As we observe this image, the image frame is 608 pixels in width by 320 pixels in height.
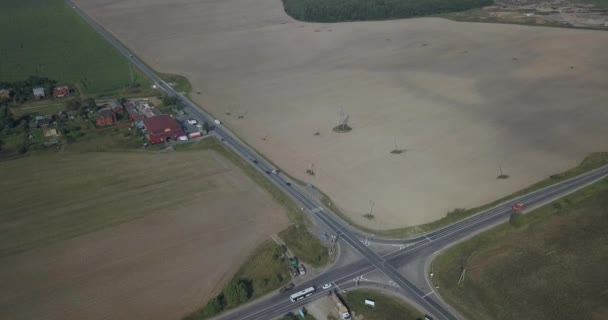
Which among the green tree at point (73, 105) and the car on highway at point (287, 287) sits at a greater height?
the green tree at point (73, 105)

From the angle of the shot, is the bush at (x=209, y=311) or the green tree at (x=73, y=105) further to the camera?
the green tree at (x=73, y=105)

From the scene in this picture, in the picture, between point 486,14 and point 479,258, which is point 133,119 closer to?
point 479,258

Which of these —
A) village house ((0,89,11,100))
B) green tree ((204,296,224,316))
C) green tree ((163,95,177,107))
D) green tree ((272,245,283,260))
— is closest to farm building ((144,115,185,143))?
green tree ((163,95,177,107))

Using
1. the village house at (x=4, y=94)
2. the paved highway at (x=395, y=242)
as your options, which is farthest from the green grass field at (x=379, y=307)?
the village house at (x=4, y=94)

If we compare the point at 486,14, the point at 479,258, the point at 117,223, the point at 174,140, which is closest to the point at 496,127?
the point at 479,258

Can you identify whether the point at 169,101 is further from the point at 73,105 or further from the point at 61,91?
the point at 61,91

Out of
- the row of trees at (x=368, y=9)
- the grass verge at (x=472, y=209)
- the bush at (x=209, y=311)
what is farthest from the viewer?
the row of trees at (x=368, y=9)

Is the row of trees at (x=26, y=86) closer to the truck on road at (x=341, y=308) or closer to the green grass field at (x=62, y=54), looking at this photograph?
the green grass field at (x=62, y=54)

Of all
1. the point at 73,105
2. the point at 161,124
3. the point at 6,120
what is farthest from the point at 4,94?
the point at 161,124
